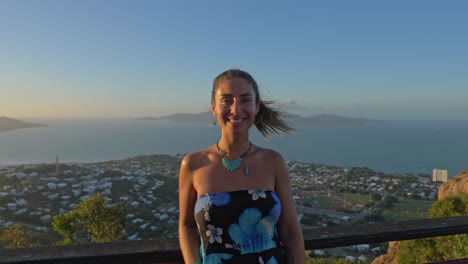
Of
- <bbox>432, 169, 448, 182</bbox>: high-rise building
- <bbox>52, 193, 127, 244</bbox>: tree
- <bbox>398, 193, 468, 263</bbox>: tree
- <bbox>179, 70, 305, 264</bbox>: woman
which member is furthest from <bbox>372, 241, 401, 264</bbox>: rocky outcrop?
<bbox>432, 169, 448, 182</bbox>: high-rise building

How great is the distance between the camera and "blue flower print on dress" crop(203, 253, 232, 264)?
1376 millimetres

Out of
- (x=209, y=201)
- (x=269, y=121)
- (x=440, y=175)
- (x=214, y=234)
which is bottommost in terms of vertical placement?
(x=440, y=175)

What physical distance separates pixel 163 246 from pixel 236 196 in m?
0.41

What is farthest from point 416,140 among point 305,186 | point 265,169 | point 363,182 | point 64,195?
point 265,169

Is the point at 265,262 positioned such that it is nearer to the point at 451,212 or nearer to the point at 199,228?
the point at 199,228

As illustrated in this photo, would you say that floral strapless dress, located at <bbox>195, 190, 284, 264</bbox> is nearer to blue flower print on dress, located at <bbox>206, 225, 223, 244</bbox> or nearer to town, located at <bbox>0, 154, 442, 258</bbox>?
blue flower print on dress, located at <bbox>206, 225, 223, 244</bbox>

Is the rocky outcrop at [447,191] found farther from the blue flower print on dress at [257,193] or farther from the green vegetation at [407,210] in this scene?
the blue flower print on dress at [257,193]

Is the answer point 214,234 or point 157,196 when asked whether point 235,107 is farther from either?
point 157,196

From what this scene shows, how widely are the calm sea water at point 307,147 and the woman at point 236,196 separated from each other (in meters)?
31.6

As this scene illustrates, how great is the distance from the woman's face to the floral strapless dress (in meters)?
0.31

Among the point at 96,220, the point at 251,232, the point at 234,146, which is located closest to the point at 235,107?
the point at 234,146

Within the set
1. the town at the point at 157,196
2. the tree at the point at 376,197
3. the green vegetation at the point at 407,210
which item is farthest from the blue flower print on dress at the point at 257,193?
the tree at the point at 376,197

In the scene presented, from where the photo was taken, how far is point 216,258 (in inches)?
54.5

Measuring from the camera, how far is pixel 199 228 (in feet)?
4.77
